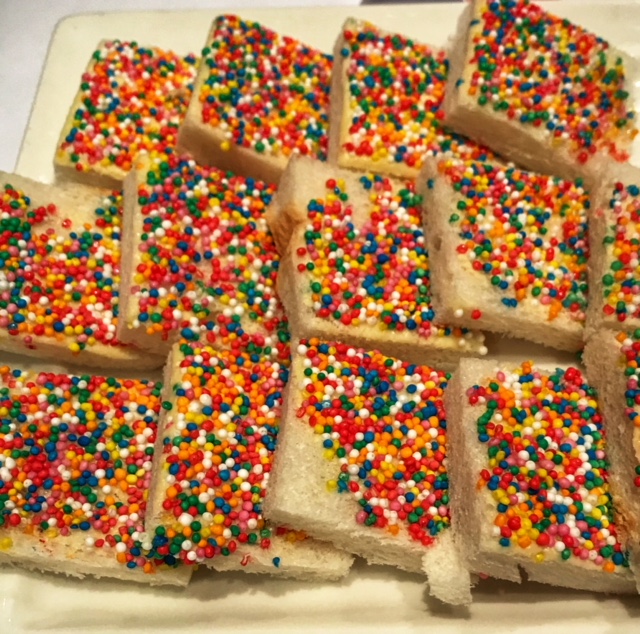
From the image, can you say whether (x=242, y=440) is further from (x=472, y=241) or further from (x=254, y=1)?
(x=254, y=1)

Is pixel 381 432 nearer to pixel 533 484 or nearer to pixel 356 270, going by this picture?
pixel 533 484

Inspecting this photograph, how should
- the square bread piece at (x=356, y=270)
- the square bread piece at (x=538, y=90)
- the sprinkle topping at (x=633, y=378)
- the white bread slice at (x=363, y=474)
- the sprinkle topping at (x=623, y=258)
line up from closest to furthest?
1. the sprinkle topping at (x=633, y=378)
2. the white bread slice at (x=363, y=474)
3. the sprinkle topping at (x=623, y=258)
4. the square bread piece at (x=356, y=270)
5. the square bread piece at (x=538, y=90)

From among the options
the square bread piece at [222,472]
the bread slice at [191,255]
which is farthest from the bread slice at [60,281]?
the square bread piece at [222,472]

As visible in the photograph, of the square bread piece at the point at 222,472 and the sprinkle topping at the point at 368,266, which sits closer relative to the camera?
the square bread piece at the point at 222,472

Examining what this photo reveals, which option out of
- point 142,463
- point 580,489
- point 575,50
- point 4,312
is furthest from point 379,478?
point 575,50

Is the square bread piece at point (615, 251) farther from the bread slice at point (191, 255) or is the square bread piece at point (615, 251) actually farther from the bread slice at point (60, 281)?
the bread slice at point (60, 281)

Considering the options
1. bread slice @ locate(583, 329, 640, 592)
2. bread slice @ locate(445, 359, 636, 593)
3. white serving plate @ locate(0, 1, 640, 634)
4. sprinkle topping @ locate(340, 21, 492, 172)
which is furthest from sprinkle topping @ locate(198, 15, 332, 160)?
white serving plate @ locate(0, 1, 640, 634)

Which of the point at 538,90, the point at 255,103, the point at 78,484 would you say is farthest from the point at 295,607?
the point at 538,90
